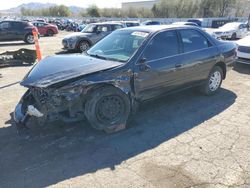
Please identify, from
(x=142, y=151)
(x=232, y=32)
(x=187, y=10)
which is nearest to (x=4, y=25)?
(x=232, y=32)

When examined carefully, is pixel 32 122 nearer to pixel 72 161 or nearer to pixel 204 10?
pixel 72 161

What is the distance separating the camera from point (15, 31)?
1866 cm

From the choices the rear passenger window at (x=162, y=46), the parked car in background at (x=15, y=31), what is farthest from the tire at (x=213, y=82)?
the parked car in background at (x=15, y=31)

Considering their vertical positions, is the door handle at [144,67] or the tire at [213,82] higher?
the door handle at [144,67]

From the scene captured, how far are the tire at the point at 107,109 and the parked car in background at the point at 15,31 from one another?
16324mm

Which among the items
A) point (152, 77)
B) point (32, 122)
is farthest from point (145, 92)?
point (32, 122)

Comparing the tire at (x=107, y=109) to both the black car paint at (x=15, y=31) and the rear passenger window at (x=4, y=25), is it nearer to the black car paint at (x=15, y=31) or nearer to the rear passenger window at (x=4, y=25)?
the black car paint at (x=15, y=31)

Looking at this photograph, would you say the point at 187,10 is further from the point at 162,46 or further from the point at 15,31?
the point at 162,46

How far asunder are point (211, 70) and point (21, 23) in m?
16.6

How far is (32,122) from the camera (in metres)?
4.65

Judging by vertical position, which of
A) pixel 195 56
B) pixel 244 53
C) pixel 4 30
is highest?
pixel 195 56

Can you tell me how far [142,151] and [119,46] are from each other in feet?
6.98

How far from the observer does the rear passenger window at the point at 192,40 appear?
5.32 metres

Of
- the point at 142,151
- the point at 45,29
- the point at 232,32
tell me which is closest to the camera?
the point at 142,151
